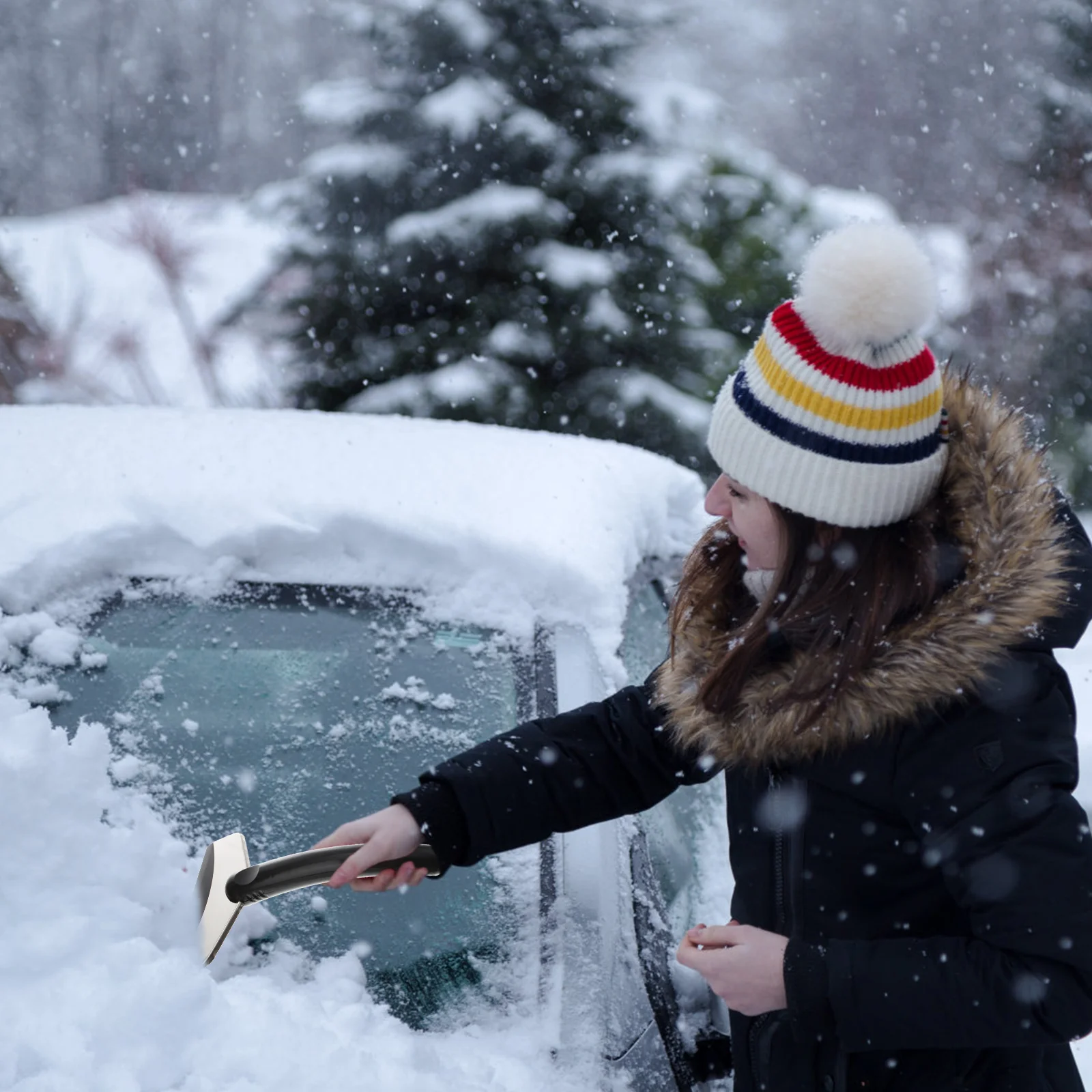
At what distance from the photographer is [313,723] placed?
1.91m

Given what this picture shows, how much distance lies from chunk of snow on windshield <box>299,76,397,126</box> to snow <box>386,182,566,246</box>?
2.20 ft

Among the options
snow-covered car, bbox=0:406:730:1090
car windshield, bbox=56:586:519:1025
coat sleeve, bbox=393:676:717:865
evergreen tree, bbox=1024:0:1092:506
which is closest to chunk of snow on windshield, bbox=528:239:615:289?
snow-covered car, bbox=0:406:730:1090

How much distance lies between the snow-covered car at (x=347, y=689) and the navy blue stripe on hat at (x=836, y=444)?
0.72 meters

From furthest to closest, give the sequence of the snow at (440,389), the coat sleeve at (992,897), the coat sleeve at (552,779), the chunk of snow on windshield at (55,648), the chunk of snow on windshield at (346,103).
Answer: the chunk of snow on windshield at (346,103) < the snow at (440,389) < the chunk of snow on windshield at (55,648) < the coat sleeve at (552,779) < the coat sleeve at (992,897)

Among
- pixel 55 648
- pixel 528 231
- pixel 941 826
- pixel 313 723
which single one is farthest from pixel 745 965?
pixel 528 231

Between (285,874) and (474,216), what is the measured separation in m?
5.19

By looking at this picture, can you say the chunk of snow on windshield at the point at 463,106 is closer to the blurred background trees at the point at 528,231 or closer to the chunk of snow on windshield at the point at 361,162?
the blurred background trees at the point at 528,231

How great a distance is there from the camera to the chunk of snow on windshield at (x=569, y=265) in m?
6.18

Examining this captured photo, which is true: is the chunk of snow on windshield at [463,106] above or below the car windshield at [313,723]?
below

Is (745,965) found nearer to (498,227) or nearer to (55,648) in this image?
(55,648)

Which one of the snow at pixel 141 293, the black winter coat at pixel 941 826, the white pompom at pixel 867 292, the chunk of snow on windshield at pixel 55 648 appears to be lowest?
the snow at pixel 141 293

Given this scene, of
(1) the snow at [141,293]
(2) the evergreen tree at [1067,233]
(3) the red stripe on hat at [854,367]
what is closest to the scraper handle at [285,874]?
(3) the red stripe on hat at [854,367]

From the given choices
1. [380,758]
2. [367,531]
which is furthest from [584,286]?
[380,758]

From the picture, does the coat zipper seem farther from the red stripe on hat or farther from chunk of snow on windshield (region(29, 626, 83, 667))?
chunk of snow on windshield (region(29, 626, 83, 667))
